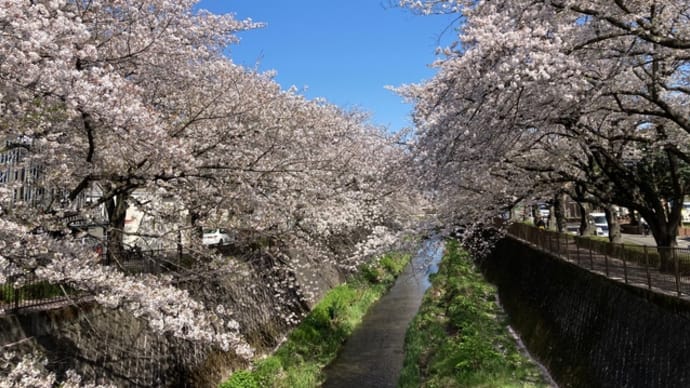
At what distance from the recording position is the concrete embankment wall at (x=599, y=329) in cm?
693

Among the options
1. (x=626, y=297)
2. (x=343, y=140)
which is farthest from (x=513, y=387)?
(x=343, y=140)

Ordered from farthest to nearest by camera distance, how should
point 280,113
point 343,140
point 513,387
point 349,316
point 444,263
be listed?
point 444,263, point 343,140, point 349,316, point 280,113, point 513,387

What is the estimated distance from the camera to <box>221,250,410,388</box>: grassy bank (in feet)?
38.0

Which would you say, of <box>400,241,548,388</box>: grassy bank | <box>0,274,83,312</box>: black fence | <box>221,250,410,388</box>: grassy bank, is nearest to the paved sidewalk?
<box>400,241,548,388</box>: grassy bank

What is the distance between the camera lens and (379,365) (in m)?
14.2

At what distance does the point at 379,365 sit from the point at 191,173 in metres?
9.07

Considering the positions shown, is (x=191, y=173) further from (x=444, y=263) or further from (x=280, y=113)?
(x=444, y=263)

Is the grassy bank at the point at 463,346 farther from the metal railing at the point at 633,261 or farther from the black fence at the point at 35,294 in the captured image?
the black fence at the point at 35,294

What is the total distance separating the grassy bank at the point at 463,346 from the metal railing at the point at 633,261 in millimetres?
2856

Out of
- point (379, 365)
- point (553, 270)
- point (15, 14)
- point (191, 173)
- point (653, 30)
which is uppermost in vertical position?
point (653, 30)

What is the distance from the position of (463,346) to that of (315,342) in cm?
→ 469

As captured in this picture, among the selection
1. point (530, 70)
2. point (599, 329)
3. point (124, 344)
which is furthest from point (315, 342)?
point (530, 70)

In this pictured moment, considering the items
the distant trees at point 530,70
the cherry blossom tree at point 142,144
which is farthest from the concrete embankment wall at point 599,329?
the cherry blossom tree at point 142,144

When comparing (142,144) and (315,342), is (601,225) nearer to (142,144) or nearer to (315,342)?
(315,342)
